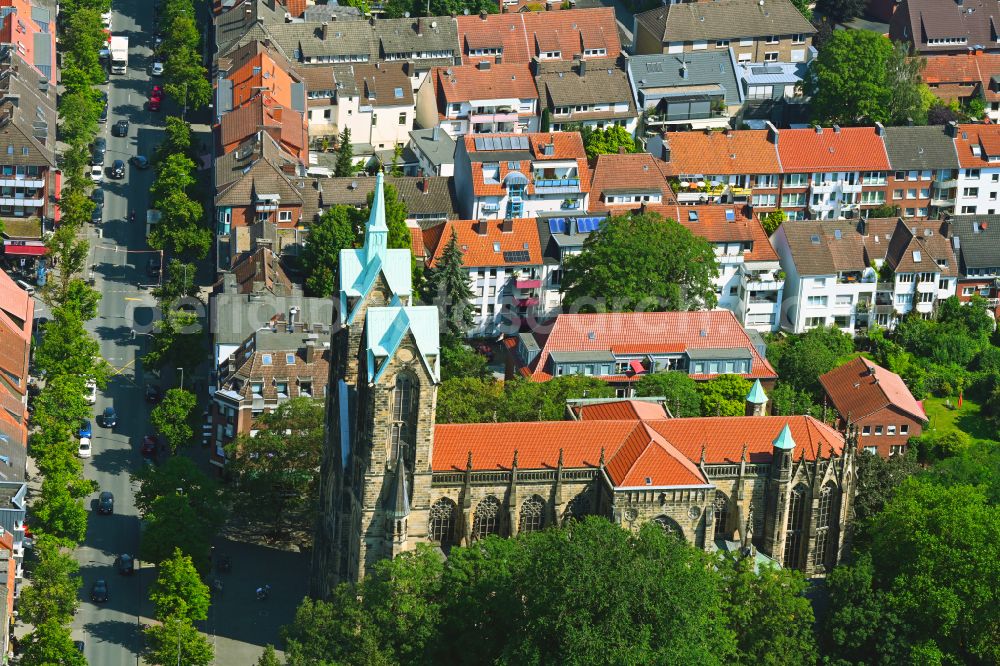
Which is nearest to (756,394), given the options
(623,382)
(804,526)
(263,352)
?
(804,526)

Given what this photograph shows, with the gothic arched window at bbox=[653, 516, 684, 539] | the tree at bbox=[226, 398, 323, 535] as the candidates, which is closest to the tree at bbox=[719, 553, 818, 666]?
the gothic arched window at bbox=[653, 516, 684, 539]

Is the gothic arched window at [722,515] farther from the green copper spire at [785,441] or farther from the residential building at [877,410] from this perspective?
the residential building at [877,410]

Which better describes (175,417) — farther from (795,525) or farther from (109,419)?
(795,525)

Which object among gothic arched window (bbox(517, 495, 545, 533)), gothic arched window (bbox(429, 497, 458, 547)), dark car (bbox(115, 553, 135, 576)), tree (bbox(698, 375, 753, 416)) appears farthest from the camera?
tree (bbox(698, 375, 753, 416))

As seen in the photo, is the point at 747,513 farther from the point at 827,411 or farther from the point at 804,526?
the point at 827,411

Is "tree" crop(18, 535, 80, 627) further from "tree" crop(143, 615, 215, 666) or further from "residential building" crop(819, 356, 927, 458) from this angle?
"residential building" crop(819, 356, 927, 458)

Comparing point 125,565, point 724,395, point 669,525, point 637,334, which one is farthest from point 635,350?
point 125,565

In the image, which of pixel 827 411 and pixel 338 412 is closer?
pixel 338 412

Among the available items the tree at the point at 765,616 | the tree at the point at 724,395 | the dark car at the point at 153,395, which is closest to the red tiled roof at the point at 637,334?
the tree at the point at 724,395
